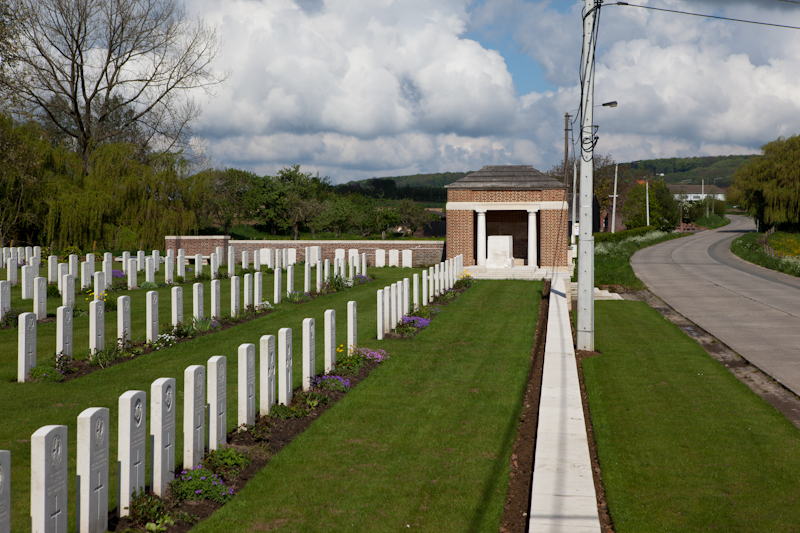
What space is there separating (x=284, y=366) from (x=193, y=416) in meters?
2.04

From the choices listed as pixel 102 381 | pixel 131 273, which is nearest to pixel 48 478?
pixel 102 381

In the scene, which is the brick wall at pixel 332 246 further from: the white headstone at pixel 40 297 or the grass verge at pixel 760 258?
the white headstone at pixel 40 297

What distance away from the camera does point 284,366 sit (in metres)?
7.49

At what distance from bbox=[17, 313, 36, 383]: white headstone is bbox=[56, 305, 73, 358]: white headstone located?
0.60m

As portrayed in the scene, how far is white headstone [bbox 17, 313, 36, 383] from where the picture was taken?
8766 millimetres

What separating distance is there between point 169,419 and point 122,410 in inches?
26.9

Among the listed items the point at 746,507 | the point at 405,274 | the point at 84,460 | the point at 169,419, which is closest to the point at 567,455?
the point at 746,507

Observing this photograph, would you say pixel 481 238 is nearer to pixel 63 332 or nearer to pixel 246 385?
pixel 63 332

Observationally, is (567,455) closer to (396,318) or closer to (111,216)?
(396,318)

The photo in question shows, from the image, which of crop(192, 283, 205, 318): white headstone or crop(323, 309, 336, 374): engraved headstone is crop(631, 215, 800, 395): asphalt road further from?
crop(192, 283, 205, 318): white headstone

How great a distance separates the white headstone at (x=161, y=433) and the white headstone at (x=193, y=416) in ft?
0.77

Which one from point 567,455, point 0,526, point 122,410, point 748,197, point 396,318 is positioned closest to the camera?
point 0,526

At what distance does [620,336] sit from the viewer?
48.3ft

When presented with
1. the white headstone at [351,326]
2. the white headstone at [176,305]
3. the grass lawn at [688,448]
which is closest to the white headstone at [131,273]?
the white headstone at [176,305]
